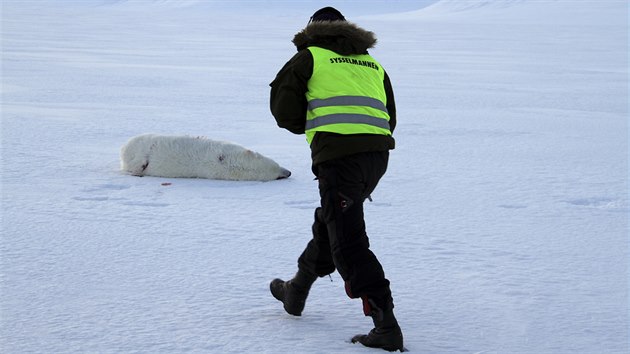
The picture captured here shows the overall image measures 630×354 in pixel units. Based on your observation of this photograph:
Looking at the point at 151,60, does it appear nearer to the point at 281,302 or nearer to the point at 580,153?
the point at 580,153

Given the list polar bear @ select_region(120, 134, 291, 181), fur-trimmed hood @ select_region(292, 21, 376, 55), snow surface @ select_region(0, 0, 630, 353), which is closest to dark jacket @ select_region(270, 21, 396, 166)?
fur-trimmed hood @ select_region(292, 21, 376, 55)

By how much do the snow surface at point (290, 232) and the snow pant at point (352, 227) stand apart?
19cm

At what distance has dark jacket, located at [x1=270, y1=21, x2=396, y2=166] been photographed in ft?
8.93

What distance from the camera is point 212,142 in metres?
5.58

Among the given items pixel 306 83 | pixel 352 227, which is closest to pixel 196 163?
pixel 306 83

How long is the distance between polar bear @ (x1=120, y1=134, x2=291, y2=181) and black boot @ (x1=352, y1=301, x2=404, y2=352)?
2.81 meters

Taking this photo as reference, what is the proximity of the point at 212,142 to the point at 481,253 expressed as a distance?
7.66 ft

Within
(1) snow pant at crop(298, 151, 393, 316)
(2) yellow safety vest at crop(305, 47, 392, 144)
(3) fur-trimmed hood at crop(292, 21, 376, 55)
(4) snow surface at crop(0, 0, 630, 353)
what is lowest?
(4) snow surface at crop(0, 0, 630, 353)

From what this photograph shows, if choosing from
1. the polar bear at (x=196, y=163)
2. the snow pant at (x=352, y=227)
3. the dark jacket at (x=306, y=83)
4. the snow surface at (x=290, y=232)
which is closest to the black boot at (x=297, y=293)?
the snow surface at (x=290, y=232)

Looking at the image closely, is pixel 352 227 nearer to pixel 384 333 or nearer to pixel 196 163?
pixel 384 333

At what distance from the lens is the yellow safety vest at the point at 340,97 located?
8.99ft

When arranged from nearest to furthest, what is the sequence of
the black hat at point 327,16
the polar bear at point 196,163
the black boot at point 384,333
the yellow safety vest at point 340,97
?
the black boot at point 384,333
the yellow safety vest at point 340,97
the black hat at point 327,16
the polar bear at point 196,163

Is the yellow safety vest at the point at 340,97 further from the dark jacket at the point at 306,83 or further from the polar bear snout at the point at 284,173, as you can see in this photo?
the polar bear snout at the point at 284,173

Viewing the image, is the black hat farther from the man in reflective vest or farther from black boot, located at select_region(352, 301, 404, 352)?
black boot, located at select_region(352, 301, 404, 352)
